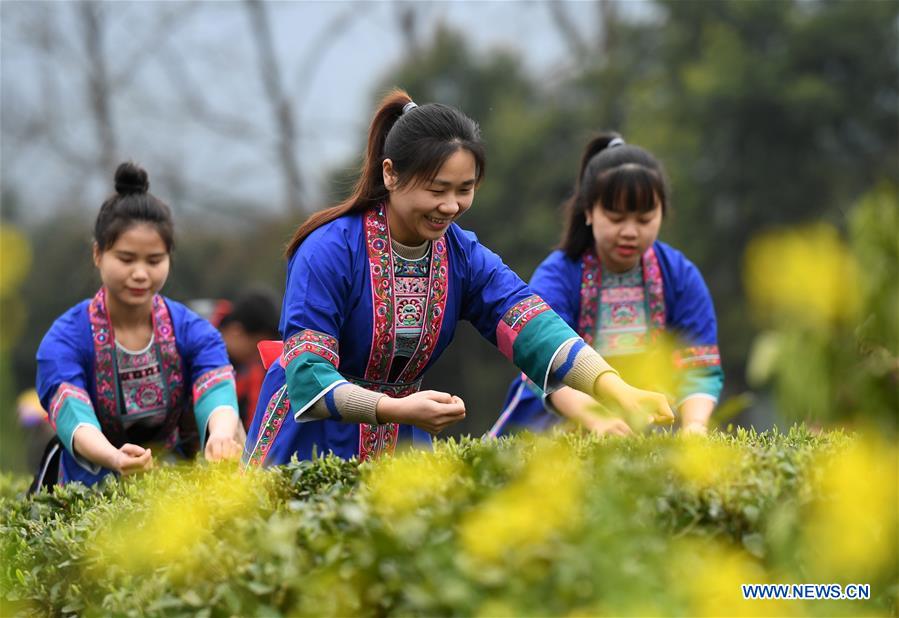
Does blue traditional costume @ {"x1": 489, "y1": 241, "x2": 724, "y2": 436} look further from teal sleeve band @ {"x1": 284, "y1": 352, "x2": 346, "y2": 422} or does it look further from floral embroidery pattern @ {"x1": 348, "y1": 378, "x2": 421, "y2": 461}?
teal sleeve band @ {"x1": 284, "y1": 352, "x2": 346, "y2": 422}

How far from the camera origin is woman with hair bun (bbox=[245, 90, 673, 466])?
11.5ft

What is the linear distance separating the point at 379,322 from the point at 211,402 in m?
1.14

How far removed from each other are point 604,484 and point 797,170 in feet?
55.1

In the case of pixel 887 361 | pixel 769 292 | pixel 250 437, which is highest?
pixel 769 292

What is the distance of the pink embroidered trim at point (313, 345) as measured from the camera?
347 cm

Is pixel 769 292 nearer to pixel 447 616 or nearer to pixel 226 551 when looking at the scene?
pixel 447 616

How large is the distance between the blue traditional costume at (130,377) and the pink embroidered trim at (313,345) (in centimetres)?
115

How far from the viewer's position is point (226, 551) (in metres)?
2.55

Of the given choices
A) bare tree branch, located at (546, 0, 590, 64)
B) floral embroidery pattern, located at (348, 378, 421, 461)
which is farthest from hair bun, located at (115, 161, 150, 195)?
bare tree branch, located at (546, 0, 590, 64)

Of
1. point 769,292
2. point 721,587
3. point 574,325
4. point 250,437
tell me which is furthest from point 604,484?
point 574,325

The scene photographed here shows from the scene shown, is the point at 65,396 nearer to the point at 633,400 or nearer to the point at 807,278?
the point at 633,400

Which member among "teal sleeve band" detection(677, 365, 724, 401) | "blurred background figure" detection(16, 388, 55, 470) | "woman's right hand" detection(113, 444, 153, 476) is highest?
"woman's right hand" detection(113, 444, 153, 476)

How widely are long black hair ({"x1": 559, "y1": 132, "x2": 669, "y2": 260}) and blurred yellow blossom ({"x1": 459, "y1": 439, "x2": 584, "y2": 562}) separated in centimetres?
241

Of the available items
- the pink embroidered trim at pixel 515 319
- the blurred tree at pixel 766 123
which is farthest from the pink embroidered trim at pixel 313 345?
the blurred tree at pixel 766 123
